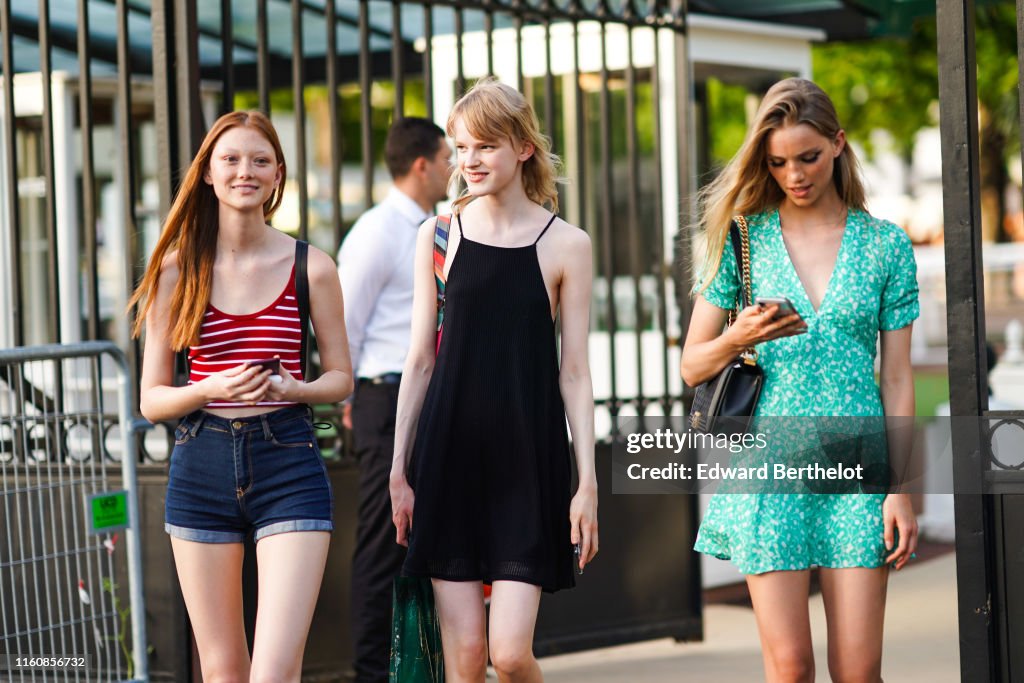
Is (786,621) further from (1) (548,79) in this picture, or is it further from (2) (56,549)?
(1) (548,79)

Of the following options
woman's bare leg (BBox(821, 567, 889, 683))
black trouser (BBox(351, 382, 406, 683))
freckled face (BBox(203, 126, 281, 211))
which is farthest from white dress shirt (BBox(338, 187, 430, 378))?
woman's bare leg (BBox(821, 567, 889, 683))

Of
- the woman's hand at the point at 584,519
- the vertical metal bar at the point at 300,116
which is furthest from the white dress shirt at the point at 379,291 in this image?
the woman's hand at the point at 584,519

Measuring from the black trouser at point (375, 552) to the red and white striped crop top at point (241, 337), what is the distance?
5.41ft

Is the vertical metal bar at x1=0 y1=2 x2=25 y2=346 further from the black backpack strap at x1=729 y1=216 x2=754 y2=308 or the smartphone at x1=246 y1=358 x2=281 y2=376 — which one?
the black backpack strap at x1=729 y1=216 x2=754 y2=308

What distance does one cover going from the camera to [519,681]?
346cm

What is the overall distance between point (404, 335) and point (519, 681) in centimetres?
217

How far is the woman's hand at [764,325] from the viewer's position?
126 inches

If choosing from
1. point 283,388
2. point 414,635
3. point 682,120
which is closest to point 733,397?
point 414,635

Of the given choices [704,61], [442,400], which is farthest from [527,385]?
[704,61]

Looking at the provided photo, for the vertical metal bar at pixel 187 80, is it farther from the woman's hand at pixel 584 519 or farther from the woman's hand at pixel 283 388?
the woman's hand at pixel 584 519

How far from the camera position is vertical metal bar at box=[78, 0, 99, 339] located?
523 centimetres

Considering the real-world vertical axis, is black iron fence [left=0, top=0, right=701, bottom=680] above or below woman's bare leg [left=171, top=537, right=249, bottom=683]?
above

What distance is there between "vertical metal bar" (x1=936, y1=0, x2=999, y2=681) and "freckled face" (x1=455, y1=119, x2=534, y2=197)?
4.25 ft

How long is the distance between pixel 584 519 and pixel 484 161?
A: 36.8 inches
